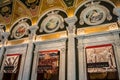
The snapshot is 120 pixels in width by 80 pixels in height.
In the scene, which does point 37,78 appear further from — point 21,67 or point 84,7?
point 84,7

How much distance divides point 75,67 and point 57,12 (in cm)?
404

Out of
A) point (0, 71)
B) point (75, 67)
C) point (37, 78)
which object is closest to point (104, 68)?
point (75, 67)

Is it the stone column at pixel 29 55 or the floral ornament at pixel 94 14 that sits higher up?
the floral ornament at pixel 94 14

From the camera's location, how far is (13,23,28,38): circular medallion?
9.96m

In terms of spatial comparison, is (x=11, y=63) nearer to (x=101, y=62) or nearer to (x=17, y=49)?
(x=17, y=49)

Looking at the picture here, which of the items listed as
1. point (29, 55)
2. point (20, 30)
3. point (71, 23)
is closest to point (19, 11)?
point (20, 30)

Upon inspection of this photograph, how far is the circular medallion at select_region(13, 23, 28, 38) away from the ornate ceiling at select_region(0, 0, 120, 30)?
0.66 metres

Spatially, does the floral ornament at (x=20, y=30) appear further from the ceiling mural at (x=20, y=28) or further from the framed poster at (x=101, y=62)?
the framed poster at (x=101, y=62)

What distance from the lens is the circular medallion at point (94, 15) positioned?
763 centimetres

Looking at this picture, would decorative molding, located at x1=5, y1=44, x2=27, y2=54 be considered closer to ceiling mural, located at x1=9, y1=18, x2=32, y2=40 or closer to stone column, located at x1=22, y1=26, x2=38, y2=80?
stone column, located at x1=22, y1=26, x2=38, y2=80

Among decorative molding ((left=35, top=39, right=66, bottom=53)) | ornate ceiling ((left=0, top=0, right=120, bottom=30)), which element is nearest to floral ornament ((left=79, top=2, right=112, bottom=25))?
ornate ceiling ((left=0, top=0, right=120, bottom=30))

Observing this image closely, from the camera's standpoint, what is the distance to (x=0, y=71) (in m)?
9.18

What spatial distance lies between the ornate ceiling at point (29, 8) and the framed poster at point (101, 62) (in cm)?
285

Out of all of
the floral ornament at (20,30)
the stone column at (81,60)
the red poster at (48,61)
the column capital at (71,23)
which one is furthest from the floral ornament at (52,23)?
the stone column at (81,60)
